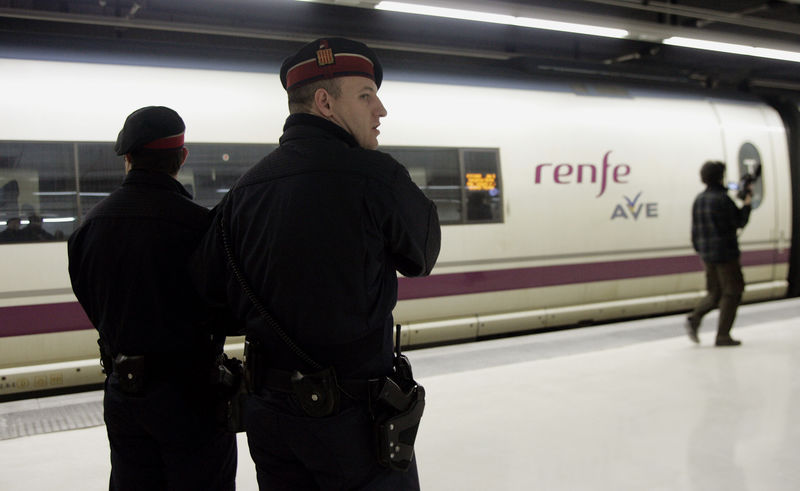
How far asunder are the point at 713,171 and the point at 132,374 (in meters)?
5.00

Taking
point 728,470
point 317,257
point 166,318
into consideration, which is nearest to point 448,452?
point 728,470

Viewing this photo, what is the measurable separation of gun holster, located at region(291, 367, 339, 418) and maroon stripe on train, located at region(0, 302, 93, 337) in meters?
3.67

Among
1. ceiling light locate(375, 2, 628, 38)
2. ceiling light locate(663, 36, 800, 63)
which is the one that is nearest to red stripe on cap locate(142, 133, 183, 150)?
ceiling light locate(375, 2, 628, 38)

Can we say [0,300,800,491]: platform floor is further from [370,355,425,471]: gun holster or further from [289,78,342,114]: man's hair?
[289,78,342,114]: man's hair

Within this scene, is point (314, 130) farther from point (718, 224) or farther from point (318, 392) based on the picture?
point (718, 224)

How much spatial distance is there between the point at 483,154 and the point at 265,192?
4.79 m

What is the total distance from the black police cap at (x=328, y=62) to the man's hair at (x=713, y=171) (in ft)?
15.2

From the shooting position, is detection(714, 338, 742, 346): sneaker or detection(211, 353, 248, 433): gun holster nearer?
detection(211, 353, 248, 433): gun holster

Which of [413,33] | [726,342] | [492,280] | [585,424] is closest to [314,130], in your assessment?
[585,424]

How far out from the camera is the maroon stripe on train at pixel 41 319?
4.61 m

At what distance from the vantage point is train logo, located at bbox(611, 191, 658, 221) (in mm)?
7130

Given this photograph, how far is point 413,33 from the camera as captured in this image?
7.91 meters

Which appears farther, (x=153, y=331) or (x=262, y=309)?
(x=153, y=331)

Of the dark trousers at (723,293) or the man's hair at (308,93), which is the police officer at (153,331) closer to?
the man's hair at (308,93)
